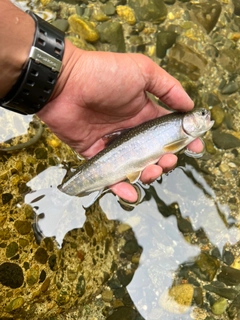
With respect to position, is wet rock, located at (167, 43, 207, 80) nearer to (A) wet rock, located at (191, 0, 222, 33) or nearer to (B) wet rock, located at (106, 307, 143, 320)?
(A) wet rock, located at (191, 0, 222, 33)

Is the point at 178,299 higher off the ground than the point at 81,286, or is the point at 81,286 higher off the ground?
the point at 81,286

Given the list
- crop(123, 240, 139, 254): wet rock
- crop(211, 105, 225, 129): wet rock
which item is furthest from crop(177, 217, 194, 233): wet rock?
crop(211, 105, 225, 129): wet rock

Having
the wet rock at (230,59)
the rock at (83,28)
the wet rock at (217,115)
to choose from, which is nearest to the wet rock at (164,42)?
the wet rock at (230,59)

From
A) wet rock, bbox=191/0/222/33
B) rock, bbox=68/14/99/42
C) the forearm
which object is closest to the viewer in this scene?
the forearm

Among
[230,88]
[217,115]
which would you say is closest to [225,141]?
Result: [217,115]

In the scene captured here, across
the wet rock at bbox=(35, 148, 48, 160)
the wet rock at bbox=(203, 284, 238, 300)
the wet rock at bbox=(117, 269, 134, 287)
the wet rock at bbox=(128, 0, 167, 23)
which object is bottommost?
the wet rock at bbox=(117, 269, 134, 287)

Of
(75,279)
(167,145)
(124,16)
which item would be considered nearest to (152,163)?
(167,145)

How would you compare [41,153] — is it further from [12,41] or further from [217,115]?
[217,115]

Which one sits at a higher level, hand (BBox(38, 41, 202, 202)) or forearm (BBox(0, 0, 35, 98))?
forearm (BBox(0, 0, 35, 98))
